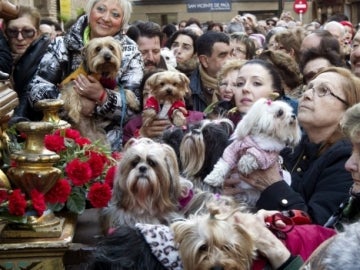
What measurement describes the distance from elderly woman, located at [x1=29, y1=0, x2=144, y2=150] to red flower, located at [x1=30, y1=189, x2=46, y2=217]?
200 cm

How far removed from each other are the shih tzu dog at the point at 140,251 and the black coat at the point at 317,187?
657 millimetres

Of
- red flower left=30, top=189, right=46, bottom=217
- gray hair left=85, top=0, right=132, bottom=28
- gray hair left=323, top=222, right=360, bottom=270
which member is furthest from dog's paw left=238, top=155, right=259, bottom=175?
gray hair left=85, top=0, right=132, bottom=28

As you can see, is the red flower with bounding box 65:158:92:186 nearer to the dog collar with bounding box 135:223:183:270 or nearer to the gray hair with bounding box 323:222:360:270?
the dog collar with bounding box 135:223:183:270

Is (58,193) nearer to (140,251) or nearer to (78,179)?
(78,179)

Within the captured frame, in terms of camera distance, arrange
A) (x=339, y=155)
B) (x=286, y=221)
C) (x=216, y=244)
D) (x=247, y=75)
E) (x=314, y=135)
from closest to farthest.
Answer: (x=216, y=244)
(x=286, y=221)
(x=339, y=155)
(x=314, y=135)
(x=247, y=75)

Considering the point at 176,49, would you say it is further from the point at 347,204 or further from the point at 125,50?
the point at 347,204

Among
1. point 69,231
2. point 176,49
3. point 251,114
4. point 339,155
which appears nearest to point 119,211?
point 69,231

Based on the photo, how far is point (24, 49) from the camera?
590cm

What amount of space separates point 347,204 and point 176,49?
602 cm

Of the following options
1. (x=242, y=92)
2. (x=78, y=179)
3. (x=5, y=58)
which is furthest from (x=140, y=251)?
(x=5, y=58)

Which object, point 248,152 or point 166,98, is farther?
point 166,98

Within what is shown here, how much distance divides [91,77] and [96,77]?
0.03 metres

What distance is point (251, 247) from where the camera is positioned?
101 inches

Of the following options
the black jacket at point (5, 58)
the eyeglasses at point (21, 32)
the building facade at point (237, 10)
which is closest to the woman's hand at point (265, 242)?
the black jacket at point (5, 58)
